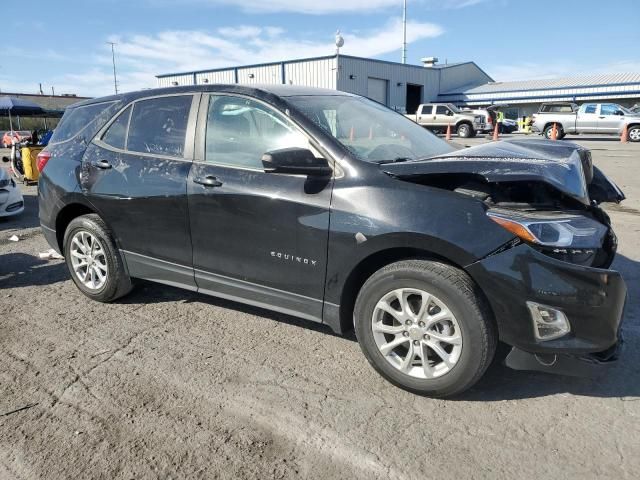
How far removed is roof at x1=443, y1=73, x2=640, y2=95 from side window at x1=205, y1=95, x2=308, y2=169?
46.1 metres

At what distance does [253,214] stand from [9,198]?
6.40 metres

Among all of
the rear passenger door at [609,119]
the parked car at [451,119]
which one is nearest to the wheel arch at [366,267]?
the rear passenger door at [609,119]

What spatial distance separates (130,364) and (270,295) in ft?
3.29

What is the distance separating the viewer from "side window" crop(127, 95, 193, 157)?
371cm

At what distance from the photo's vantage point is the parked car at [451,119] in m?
28.0

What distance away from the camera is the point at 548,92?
1708 inches

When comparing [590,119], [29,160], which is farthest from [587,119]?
[29,160]

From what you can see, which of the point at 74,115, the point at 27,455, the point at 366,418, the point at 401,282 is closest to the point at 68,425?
the point at 27,455

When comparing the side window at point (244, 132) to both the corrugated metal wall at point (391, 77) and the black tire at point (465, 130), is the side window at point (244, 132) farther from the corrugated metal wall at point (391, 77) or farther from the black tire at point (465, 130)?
the corrugated metal wall at point (391, 77)

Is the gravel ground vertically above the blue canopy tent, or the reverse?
the blue canopy tent

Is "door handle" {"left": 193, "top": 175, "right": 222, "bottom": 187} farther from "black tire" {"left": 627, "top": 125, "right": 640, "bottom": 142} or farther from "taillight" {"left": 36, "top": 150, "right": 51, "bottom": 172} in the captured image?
"black tire" {"left": 627, "top": 125, "right": 640, "bottom": 142}

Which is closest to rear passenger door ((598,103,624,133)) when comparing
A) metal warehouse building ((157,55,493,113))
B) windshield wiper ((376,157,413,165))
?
metal warehouse building ((157,55,493,113))

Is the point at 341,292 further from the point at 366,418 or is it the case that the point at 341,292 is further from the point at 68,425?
the point at 68,425

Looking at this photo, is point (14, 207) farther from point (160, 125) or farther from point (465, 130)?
point (465, 130)
